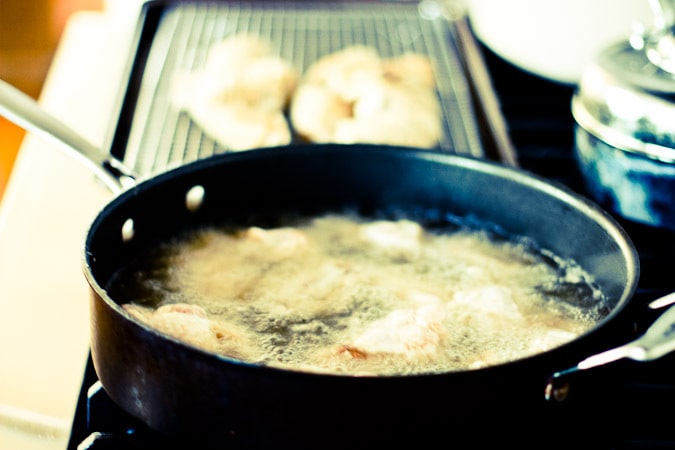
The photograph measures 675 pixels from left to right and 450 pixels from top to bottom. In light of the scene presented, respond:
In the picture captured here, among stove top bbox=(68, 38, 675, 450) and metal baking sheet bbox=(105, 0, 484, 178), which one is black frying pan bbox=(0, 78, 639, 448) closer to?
stove top bbox=(68, 38, 675, 450)

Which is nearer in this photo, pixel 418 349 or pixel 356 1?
pixel 418 349

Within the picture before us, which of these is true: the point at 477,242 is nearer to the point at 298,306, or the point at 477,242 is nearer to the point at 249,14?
the point at 298,306

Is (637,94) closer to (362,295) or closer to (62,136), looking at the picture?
(362,295)

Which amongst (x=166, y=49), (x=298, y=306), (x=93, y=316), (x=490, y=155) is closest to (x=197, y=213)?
(x=298, y=306)

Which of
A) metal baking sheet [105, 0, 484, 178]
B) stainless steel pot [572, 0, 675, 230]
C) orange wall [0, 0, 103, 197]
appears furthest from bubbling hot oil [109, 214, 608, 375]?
orange wall [0, 0, 103, 197]

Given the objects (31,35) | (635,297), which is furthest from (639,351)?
(31,35)
